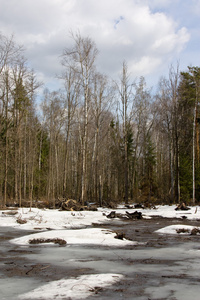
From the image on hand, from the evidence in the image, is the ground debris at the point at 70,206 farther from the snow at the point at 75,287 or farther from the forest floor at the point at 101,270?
the snow at the point at 75,287

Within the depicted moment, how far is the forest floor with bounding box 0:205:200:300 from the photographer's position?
12.3 feet

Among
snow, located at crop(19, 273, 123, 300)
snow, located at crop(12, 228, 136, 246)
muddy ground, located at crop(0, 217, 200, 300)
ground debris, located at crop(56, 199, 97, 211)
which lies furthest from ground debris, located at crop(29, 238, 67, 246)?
ground debris, located at crop(56, 199, 97, 211)

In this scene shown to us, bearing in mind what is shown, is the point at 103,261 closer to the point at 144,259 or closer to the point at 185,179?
the point at 144,259

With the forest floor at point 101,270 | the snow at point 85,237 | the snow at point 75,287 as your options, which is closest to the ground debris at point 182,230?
the forest floor at point 101,270

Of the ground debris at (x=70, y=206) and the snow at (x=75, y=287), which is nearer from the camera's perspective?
the snow at (x=75, y=287)

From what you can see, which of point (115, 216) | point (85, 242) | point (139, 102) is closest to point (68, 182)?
point (139, 102)

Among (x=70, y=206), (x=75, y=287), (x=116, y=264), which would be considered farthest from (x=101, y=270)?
(x=70, y=206)

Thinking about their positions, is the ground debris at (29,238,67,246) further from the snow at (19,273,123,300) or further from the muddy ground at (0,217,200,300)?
the snow at (19,273,123,300)

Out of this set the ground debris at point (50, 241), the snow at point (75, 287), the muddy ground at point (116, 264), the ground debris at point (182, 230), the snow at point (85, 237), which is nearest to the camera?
the snow at point (75, 287)

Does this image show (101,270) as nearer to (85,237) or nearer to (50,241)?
(50,241)

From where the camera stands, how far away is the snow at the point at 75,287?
142 inches

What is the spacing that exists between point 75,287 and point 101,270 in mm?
1128

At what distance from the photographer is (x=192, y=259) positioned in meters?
5.98

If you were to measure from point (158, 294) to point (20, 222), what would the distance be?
1001 centimetres
